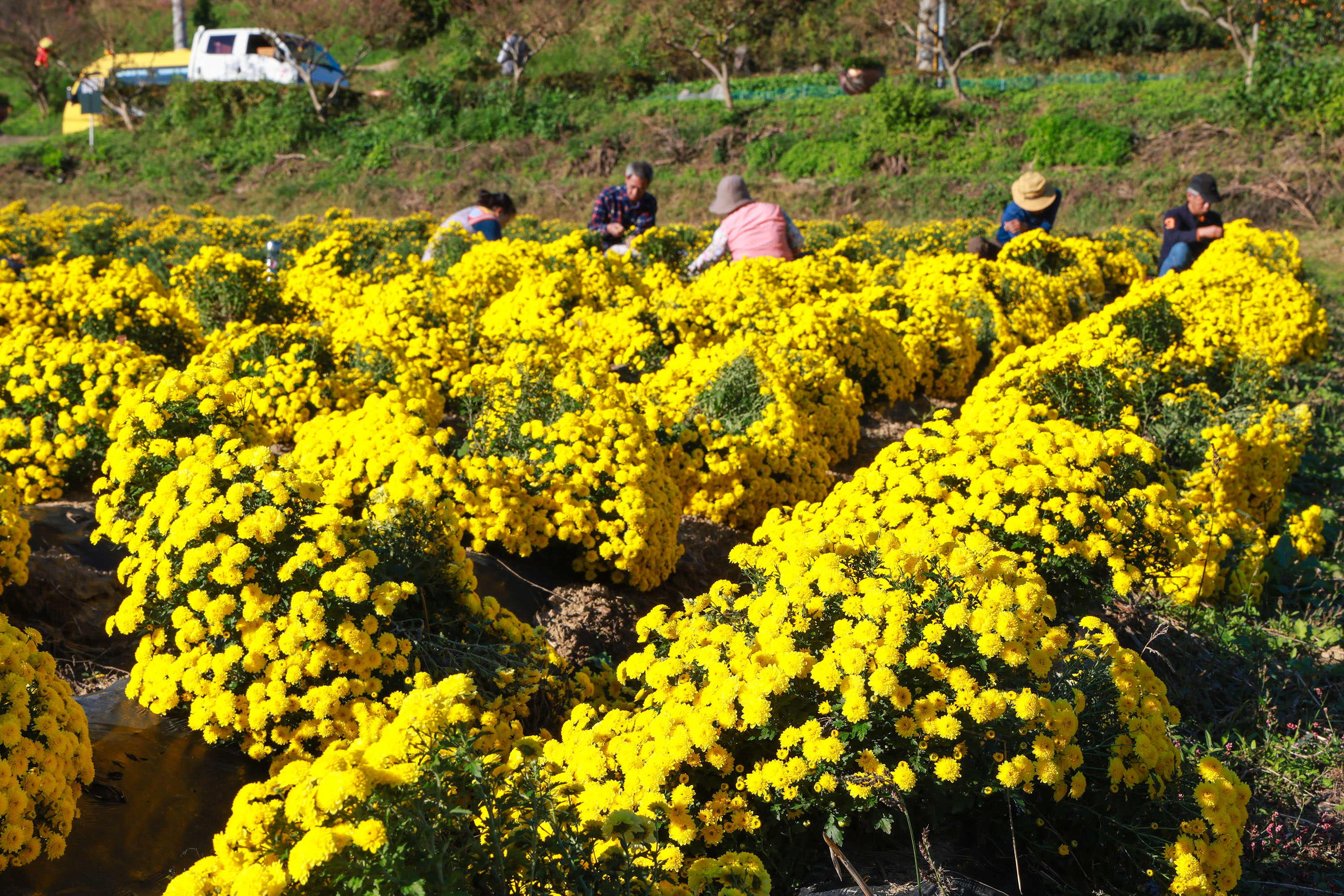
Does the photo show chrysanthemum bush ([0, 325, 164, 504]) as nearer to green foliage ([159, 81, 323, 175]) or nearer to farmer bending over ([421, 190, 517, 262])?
farmer bending over ([421, 190, 517, 262])

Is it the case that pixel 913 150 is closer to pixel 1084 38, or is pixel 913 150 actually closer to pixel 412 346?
pixel 1084 38

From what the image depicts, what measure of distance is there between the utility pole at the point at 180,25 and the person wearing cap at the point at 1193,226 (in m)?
41.7

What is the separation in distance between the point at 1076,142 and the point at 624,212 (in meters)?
18.0

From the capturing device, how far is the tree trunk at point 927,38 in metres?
27.5

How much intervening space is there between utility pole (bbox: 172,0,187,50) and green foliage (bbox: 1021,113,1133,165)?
35.2 meters

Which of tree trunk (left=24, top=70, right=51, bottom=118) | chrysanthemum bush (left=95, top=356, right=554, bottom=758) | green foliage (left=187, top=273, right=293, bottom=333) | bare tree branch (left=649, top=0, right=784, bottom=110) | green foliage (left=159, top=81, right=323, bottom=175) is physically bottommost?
tree trunk (left=24, top=70, right=51, bottom=118)

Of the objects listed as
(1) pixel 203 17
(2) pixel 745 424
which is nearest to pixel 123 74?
(1) pixel 203 17

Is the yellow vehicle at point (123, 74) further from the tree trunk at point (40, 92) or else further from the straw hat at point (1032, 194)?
the straw hat at point (1032, 194)

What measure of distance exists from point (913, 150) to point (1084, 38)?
38.8 ft

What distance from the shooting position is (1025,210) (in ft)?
34.8

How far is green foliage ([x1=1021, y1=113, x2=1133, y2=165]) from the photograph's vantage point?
22.3 meters

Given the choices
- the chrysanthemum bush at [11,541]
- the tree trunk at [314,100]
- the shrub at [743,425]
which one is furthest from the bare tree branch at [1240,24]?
Result: the chrysanthemum bush at [11,541]

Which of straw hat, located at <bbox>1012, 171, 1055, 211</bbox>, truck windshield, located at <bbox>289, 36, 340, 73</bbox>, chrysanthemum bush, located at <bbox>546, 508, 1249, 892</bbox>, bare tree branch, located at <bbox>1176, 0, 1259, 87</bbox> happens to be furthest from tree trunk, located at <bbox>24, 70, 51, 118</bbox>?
chrysanthemum bush, located at <bbox>546, 508, 1249, 892</bbox>

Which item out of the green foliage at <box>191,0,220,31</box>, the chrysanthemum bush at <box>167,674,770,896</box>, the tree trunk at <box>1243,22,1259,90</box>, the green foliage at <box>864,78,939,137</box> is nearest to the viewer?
the chrysanthemum bush at <box>167,674,770,896</box>
